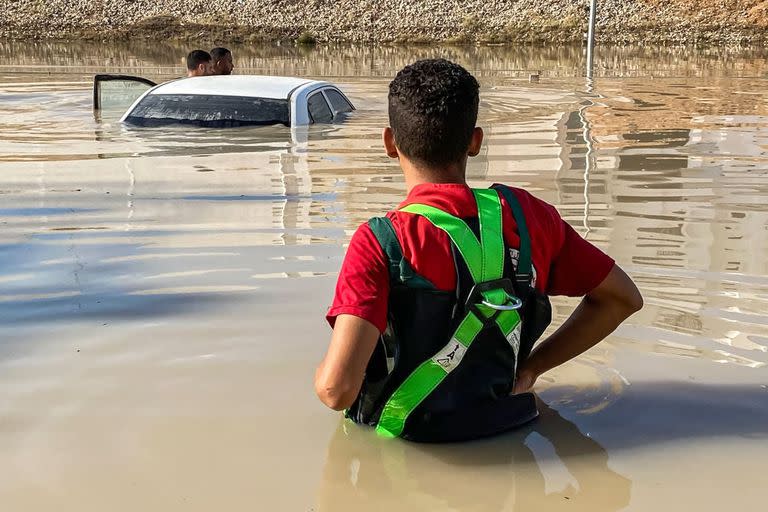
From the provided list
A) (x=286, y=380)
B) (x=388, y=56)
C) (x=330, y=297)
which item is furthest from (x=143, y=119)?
(x=388, y=56)

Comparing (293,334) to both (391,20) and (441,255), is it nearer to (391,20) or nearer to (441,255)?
(441,255)

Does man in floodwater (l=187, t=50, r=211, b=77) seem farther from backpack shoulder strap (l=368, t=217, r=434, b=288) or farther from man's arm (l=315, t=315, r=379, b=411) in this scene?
man's arm (l=315, t=315, r=379, b=411)

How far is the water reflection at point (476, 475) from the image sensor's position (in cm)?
309

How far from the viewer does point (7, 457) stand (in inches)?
133

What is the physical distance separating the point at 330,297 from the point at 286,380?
1151 millimetres

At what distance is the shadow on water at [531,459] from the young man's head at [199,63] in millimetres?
8647

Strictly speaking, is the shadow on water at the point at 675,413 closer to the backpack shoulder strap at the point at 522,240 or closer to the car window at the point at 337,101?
the backpack shoulder strap at the point at 522,240

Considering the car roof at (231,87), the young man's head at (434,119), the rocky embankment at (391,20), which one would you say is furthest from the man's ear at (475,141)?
the rocky embankment at (391,20)

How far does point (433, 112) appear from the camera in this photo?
2990 millimetres

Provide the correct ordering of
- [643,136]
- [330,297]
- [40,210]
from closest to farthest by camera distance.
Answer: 1. [330,297]
2. [40,210]
3. [643,136]

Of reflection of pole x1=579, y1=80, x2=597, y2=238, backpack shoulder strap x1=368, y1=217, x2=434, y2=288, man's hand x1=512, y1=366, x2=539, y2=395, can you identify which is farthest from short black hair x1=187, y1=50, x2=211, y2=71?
backpack shoulder strap x1=368, y1=217, x2=434, y2=288

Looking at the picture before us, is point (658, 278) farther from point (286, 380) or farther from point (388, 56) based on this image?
point (388, 56)

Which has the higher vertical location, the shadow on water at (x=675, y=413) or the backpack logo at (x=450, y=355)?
the backpack logo at (x=450, y=355)

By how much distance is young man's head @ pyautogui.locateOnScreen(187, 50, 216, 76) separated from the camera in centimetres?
1170
